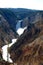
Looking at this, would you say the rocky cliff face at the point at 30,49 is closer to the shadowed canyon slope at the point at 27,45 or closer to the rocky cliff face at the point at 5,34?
the shadowed canyon slope at the point at 27,45

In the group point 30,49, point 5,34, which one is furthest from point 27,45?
point 5,34

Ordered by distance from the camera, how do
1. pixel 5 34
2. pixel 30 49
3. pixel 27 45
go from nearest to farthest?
pixel 30 49
pixel 27 45
pixel 5 34

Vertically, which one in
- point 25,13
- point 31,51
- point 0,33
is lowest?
point 31,51

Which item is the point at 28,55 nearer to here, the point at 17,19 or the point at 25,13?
the point at 17,19

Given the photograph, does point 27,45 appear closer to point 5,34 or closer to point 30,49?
point 30,49

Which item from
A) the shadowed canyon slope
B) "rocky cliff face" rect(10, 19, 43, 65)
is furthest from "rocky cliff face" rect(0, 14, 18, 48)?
"rocky cliff face" rect(10, 19, 43, 65)

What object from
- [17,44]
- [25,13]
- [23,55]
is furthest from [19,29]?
[23,55]

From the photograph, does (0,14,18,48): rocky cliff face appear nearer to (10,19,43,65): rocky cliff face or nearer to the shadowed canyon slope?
the shadowed canyon slope

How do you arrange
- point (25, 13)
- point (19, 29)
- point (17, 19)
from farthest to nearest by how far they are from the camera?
point (25, 13) < point (17, 19) < point (19, 29)

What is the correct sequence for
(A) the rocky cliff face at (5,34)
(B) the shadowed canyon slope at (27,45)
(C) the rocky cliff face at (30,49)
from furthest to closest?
(A) the rocky cliff face at (5,34), (B) the shadowed canyon slope at (27,45), (C) the rocky cliff face at (30,49)

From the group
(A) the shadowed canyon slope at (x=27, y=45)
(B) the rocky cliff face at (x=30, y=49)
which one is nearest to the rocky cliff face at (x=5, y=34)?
(A) the shadowed canyon slope at (x=27, y=45)

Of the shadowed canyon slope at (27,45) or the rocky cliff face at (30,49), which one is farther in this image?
the shadowed canyon slope at (27,45)
